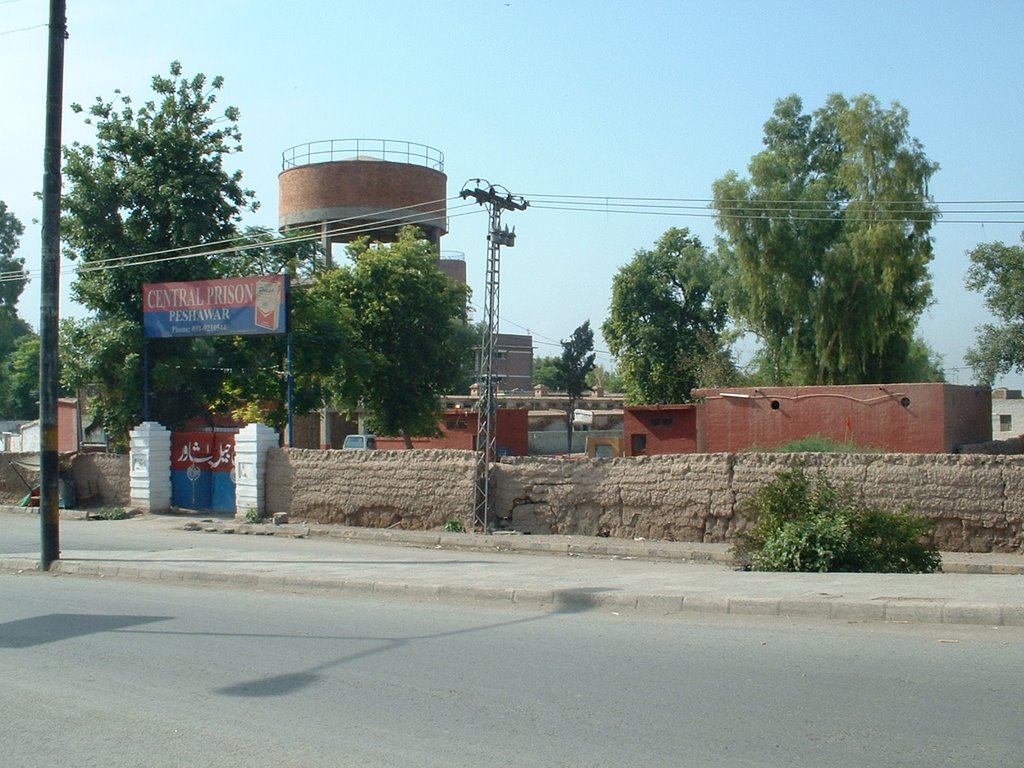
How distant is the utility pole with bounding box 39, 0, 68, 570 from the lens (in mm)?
14117

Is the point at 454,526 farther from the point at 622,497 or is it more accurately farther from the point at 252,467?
the point at 252,467

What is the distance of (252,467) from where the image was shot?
2116cm

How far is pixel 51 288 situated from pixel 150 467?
381 inches

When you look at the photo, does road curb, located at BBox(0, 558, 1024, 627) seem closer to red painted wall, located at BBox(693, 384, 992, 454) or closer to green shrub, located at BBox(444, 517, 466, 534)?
green shrub, located at BBox(444, 517, 466, 534)

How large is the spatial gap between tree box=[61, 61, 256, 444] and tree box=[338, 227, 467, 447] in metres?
10.5

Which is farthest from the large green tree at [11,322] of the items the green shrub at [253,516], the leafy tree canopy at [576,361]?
the green shrub at [253,516]

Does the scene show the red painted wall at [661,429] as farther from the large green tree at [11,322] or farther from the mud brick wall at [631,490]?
the large green tree at [11,322]

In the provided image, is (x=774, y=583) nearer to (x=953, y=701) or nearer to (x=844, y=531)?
(x=844, y=531)

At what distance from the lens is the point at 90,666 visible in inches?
322

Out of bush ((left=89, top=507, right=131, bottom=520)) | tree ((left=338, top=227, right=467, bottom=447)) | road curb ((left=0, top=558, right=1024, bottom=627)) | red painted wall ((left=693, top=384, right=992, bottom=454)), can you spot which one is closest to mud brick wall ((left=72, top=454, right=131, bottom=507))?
bush ((left=89, top=507, right=131, bottom=520))

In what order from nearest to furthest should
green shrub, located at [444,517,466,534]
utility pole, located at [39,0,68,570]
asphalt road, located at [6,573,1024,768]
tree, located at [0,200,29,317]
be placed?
asphalt road, located at [6,573,1024,768] → utility pole, located at [39,0,68,570] → green shrub, located at [444,517,466,534] → tree, located at [0,200,29,317]

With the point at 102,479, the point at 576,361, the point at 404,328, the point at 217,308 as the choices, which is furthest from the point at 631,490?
the point at 576,361

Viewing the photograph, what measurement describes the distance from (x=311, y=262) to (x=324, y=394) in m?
5.18

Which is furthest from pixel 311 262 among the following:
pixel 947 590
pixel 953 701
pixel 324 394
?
pixel 953 701
